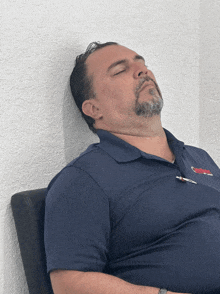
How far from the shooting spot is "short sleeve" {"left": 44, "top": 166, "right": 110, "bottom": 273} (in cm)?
88

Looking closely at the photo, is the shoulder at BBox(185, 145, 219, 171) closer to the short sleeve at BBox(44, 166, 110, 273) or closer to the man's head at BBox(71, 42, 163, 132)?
the man's head at BBox(71, 42, 163, 132)

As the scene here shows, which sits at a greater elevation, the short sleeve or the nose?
the nose

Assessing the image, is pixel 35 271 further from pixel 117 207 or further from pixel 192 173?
pixel 192 173

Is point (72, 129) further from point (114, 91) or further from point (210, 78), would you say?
point (210, 78)

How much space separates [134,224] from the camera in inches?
38.6

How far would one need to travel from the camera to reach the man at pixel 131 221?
895mm

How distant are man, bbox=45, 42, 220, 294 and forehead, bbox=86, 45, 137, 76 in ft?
0.44

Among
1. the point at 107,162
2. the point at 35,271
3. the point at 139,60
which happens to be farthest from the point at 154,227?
the point at 139,60

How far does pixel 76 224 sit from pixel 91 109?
512 mm

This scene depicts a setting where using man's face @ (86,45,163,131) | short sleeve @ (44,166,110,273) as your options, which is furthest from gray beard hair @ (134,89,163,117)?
short sleeve @ (44,166,110,273)

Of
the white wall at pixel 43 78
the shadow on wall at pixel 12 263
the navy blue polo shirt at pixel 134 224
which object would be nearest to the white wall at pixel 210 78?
the white wall at pixel 43 78

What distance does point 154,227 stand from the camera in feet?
3.22

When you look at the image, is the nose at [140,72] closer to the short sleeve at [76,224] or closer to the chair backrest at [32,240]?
the short sleeve at [76,224]

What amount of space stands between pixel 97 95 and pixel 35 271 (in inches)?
26.1
